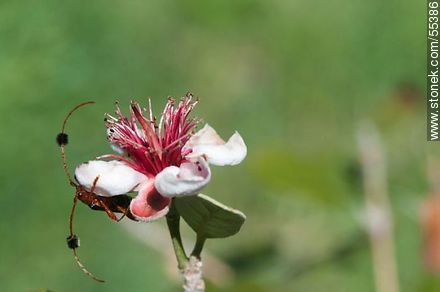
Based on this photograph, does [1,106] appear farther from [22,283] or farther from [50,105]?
[22,283]

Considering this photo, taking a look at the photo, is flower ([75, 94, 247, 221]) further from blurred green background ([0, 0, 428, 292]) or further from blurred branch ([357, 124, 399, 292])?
blurred green background ([0, 0, 428, 292])

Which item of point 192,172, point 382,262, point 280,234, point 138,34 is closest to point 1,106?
point 138,34

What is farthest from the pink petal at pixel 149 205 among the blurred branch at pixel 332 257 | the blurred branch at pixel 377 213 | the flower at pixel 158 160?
the blurred branch at pixel 332 257

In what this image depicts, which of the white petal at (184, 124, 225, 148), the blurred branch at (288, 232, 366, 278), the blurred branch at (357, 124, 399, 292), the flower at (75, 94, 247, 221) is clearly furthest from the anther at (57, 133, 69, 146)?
the blurred branch at (288, 232, 366, 278)

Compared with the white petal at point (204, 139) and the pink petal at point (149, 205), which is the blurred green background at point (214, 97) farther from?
the pink petal at point (149, 205)

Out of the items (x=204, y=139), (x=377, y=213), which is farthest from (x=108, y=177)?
(x=377, y=213)

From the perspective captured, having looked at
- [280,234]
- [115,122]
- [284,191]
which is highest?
[280,234]
